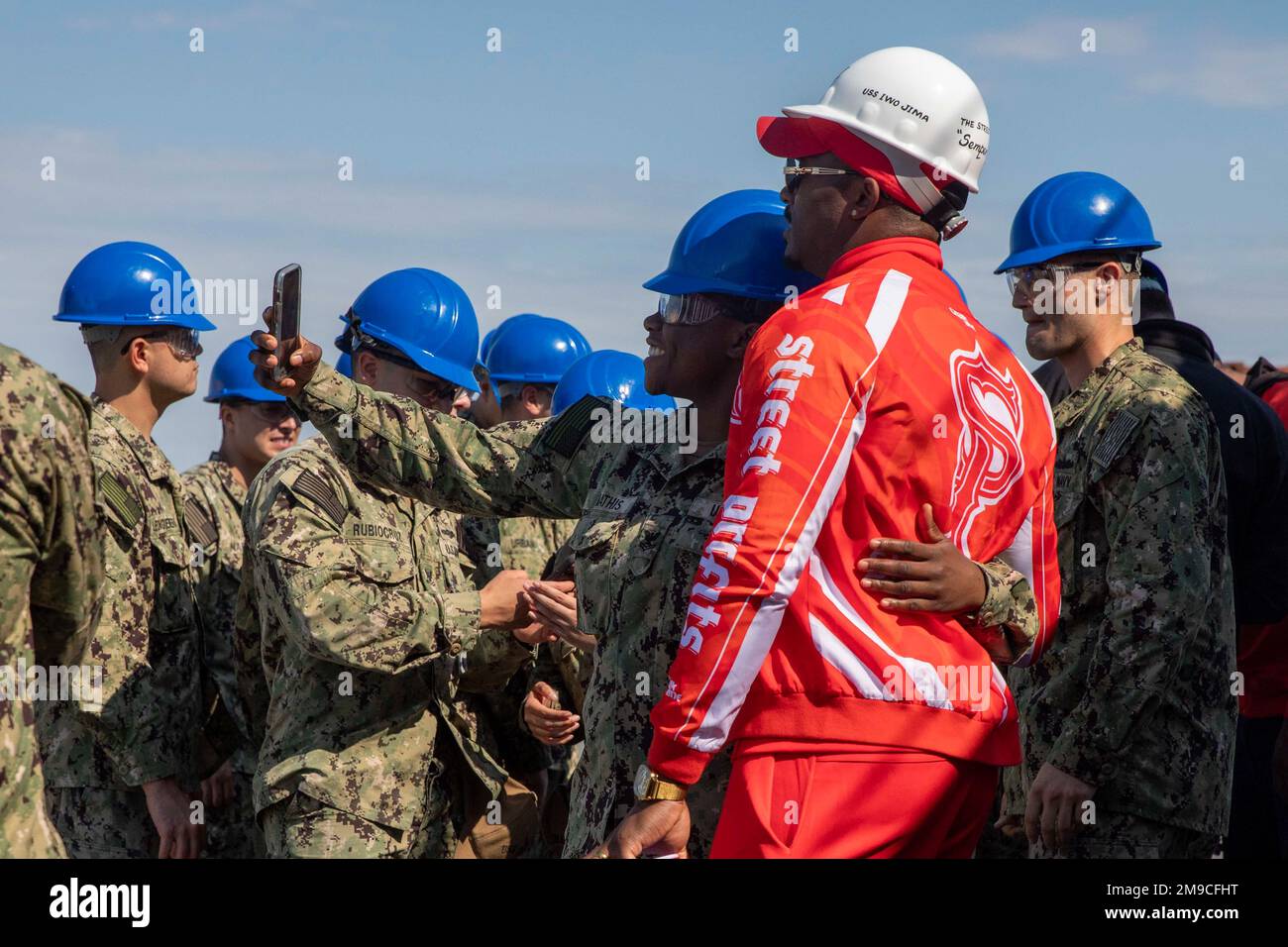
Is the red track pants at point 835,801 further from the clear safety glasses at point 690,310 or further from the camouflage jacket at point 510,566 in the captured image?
the camouflage jacket at point 510,566

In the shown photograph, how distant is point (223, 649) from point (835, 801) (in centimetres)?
369

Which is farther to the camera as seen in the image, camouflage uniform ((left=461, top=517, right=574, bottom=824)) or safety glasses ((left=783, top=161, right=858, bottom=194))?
camouflage uniform ((left=461, top=517, right=574, bottom=824))

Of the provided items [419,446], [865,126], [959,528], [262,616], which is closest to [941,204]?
[865,126]

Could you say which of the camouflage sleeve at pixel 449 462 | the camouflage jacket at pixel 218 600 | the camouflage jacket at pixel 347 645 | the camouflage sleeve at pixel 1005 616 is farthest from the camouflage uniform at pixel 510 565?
the camouflage sleeve at pixel 1005 616

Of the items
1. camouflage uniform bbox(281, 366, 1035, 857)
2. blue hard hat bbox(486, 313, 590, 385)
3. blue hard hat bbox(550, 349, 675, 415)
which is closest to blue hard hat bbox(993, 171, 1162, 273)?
camouflage uniform bbox(281, 366, 1035, 857)

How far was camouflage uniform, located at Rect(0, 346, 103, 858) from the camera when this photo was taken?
2832 mm

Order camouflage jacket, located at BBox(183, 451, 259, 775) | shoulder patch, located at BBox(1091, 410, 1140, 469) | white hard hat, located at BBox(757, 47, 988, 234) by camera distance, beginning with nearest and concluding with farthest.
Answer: white hard hat, located at BBox(757, 47, 988, 234)
shoulder patch, located at BBox(1091, 410, 1140, 469)
camouflage jacket, located at BBox(183, 451, 259, 775)

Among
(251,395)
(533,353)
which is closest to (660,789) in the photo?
(251,395)

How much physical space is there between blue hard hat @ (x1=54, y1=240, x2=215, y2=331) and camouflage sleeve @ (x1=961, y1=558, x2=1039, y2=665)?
400cm

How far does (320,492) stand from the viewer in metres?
5.22

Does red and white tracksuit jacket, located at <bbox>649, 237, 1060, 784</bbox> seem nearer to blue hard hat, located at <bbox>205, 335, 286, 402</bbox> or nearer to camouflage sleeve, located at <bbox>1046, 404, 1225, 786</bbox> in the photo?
camouflage sleeve, located at <bbox>1046, 404, 1225, 786</bbox>

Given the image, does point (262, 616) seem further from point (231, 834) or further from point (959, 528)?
point (959, 528)

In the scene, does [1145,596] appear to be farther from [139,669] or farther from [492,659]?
[139,669]
